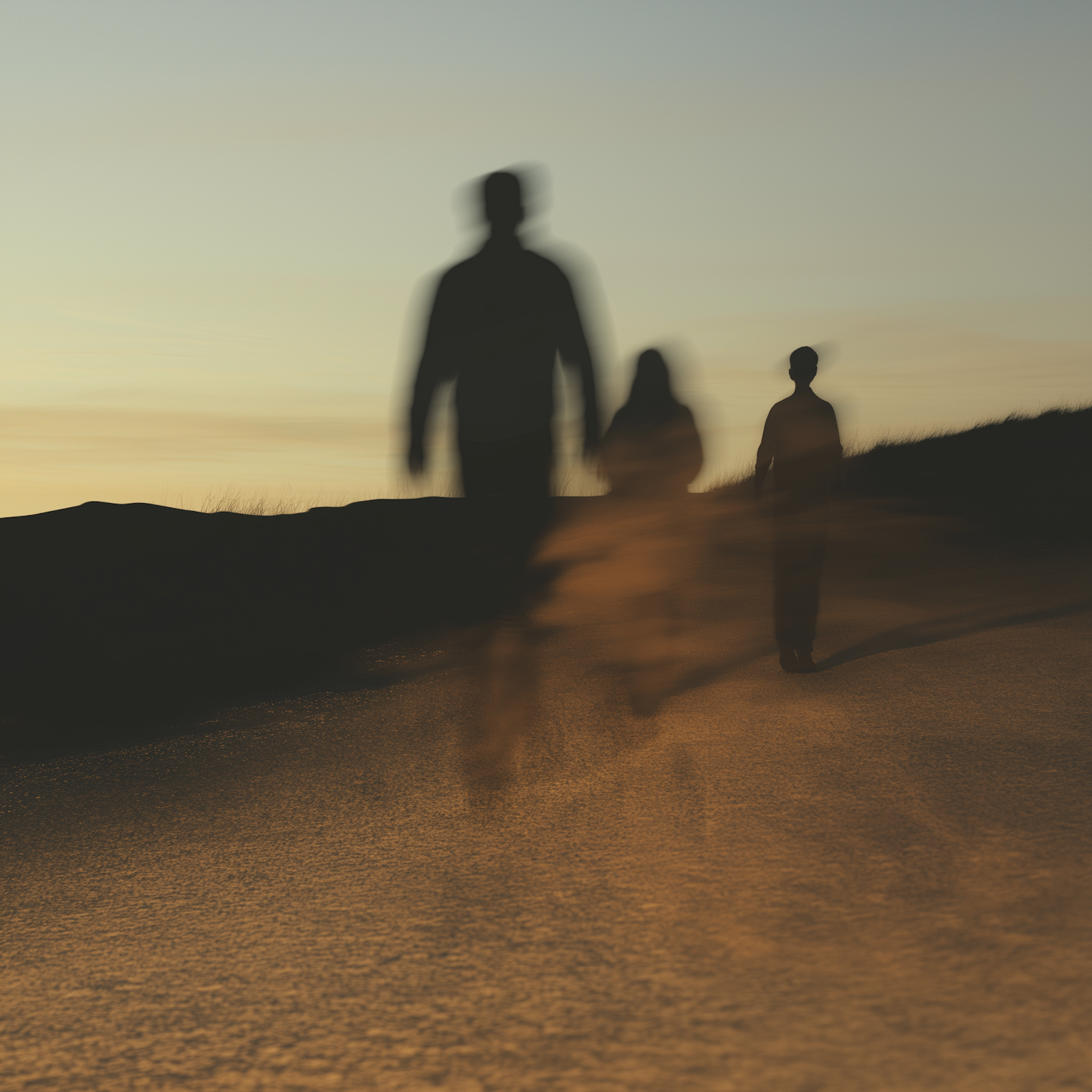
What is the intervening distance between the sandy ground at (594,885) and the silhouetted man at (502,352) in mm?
448

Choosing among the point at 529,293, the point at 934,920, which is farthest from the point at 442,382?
the point at 934,920

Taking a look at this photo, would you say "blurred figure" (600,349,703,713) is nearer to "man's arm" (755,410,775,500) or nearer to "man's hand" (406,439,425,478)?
"man's arm" (755,410,775,500)

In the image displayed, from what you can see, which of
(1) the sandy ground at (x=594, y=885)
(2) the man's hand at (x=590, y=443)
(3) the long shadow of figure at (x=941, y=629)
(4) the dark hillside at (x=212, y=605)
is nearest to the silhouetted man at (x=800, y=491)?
(3) the long shadow of figure at (x=941, y=629)

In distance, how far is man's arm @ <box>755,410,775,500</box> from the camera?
23.0 feet

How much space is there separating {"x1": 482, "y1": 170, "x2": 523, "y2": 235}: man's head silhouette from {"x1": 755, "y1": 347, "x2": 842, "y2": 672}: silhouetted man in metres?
2.58

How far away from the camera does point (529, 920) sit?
3.25 metres

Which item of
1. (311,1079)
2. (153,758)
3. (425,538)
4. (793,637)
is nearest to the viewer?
(311,1079)

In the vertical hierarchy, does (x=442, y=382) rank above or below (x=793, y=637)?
above

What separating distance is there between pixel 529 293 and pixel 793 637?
316 centimetres

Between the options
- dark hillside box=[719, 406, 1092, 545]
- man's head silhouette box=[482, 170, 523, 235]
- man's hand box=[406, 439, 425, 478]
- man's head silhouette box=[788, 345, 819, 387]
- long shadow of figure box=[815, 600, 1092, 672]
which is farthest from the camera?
dark hillside box=[719, 406, 1092, 545]

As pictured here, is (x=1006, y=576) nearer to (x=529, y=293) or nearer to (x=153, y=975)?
(x=529, y=293)

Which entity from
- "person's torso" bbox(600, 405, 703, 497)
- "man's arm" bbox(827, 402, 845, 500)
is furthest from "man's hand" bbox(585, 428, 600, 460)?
"man's arm" bbox(827, 402, 845, 500)

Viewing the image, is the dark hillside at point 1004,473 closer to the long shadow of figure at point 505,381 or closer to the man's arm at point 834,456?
the man's arm at point 834,456

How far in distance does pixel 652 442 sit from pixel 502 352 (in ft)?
4.66
